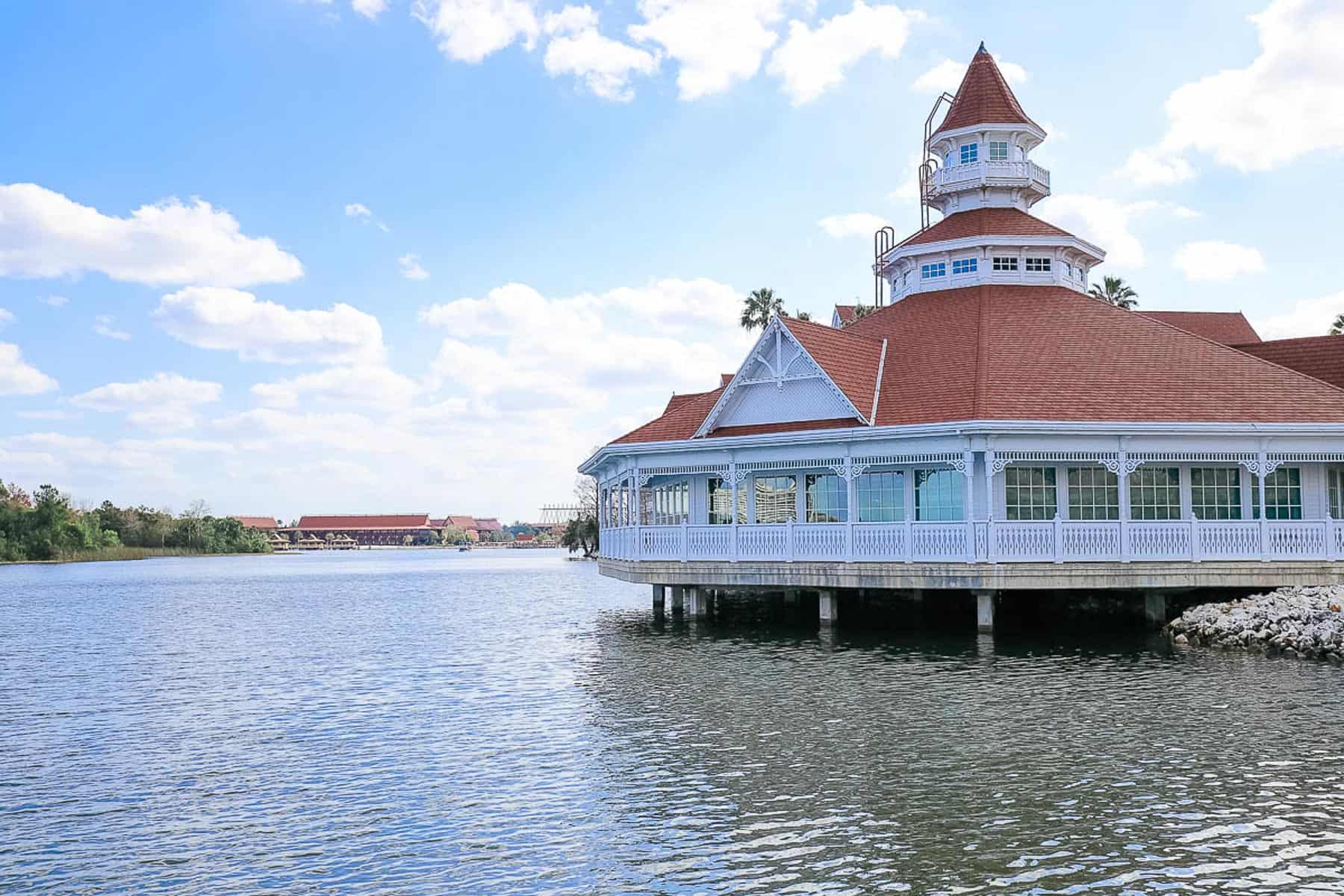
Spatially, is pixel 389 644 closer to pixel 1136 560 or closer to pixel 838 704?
pixel 838 704

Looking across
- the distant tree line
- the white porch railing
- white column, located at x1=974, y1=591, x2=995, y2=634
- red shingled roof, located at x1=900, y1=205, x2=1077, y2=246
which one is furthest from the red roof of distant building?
the distant tree line

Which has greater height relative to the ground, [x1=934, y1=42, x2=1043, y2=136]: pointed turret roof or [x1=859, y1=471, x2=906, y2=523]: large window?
[x1=934, y1=42, x2=1043, y2=136]: pointed turret roof

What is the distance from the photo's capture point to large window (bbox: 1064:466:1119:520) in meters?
29.0

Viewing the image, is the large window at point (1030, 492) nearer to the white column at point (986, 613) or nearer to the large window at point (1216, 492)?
the white column at point (986, 613)

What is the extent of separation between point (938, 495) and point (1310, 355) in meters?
11.9

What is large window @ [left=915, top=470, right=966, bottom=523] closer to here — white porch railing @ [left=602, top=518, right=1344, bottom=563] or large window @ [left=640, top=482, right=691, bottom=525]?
white porch railing @ [left=602, top=518, right=1344, bottom=563]

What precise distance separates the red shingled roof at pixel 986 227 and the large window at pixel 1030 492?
9689 mm

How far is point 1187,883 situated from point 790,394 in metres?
21.2

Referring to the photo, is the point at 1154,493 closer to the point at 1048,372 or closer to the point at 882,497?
the point at 1048,372

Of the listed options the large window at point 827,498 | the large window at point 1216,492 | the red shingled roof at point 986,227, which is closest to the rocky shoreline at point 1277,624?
the large window at point 1216,492

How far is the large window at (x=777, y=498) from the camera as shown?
32.3 metres

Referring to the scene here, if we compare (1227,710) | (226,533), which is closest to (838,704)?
(1227,710)

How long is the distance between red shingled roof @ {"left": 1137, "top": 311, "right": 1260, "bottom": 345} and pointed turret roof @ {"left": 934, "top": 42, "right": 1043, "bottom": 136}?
1021cm

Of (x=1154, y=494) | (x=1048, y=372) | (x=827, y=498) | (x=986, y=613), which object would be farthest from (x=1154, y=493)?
(x=827, y=498)
